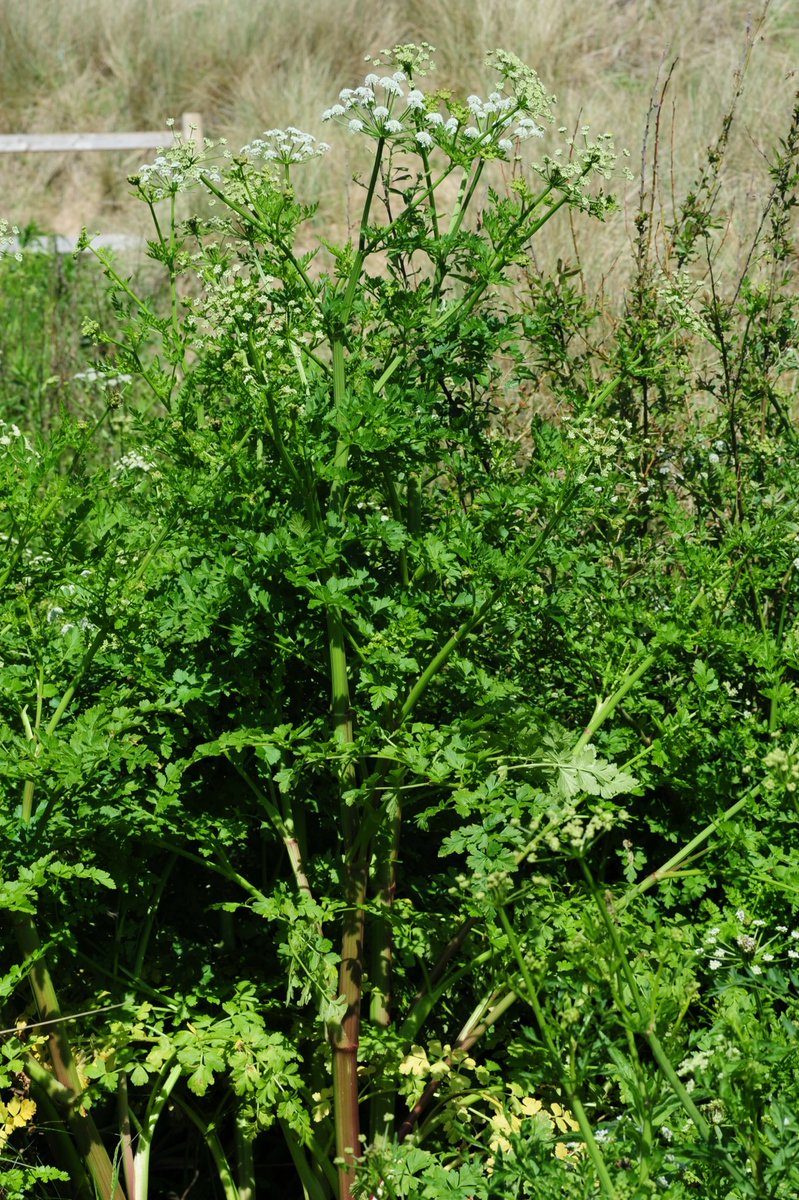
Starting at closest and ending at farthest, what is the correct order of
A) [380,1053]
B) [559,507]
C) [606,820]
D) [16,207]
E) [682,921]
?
1. [606,820]
2. [559,507]
3. [380,1053]
4. [682,921]
5. [16,207]

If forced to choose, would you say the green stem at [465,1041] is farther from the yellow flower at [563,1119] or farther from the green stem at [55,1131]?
the green stem at [55,1131]

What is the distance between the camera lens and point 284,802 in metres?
2.48

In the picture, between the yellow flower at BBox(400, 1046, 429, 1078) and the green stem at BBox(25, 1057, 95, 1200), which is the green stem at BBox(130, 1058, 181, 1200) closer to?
the green stem at BBox(25, 1057, 95, 1200)

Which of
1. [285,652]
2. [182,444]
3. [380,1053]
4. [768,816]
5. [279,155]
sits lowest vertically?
[380,1053]

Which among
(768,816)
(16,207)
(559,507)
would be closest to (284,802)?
(559,507)

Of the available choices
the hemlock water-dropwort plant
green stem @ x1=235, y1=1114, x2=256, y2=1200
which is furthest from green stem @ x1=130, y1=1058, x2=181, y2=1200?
green stem @ x1=235, y1=1114, x2=256, y2=1200

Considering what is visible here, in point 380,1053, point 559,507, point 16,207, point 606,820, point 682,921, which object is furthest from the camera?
point 16,207

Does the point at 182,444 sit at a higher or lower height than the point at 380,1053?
higher

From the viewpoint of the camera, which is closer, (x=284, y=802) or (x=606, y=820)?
(x=606, y=820)

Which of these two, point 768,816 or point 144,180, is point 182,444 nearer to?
point 144,180

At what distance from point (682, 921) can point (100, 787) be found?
122 cm

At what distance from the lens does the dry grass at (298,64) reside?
27.2 feet

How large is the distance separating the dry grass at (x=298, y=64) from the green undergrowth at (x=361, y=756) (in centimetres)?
533

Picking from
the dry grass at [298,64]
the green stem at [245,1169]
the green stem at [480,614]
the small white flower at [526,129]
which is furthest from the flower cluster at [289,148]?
the dry grass at [298,64]
